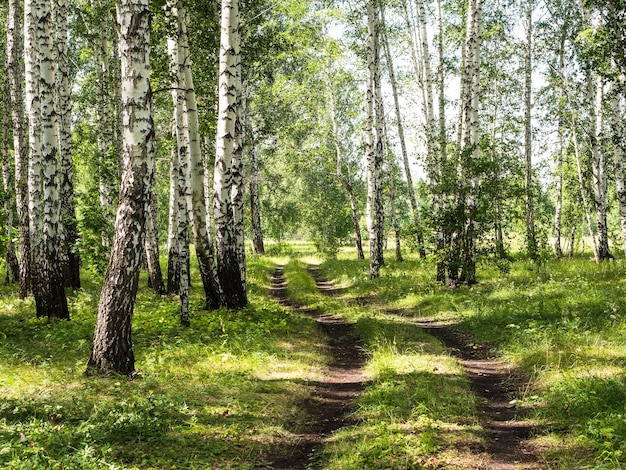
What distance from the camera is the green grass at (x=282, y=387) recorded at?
5.43 meters

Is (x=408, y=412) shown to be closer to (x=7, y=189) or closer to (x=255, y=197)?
(x=7, y=189)

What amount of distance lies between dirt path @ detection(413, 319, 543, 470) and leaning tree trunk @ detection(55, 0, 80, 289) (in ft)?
34.4

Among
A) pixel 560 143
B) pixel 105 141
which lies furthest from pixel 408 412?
pixel 560 143

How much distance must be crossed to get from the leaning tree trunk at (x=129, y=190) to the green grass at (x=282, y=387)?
645mm

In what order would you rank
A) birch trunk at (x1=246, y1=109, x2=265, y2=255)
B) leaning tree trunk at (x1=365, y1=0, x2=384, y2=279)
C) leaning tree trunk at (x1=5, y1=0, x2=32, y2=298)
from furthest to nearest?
birch trunk at (x1=246, y1=109, x2=265, y2=255) < leaning tree trunk at (x1=365, y1=0, x2=384, y2=279) < leaning tree trunk at (x1=5, y1=0, x2=32, y2=298)

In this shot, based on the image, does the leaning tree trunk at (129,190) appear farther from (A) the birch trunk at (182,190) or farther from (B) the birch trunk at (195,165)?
(B) the birch trunk at (195,165)

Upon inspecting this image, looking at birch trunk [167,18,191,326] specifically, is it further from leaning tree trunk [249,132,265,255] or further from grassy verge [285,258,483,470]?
leaning tree trunk [249,132,265,255]

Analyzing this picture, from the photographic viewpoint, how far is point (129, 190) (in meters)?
7.22

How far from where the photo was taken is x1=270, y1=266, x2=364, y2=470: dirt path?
5.84 metres

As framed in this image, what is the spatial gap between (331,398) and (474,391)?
2.15 meters

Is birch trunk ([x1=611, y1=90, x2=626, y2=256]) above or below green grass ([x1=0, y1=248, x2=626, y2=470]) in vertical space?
above

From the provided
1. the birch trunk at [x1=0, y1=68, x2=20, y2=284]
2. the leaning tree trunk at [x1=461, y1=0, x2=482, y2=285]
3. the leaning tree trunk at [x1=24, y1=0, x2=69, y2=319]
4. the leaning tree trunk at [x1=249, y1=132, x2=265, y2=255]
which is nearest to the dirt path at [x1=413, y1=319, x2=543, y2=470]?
the leaning tree trunk at [x1=461, y1=0, x2=482, y2=285]

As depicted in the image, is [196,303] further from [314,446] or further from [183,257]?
[314,446]

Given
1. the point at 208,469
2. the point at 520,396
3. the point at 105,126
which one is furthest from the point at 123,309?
the point at 105,126
